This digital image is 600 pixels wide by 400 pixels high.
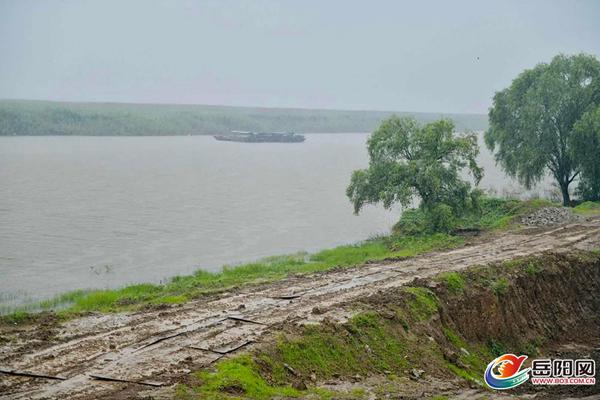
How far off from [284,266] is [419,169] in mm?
9927

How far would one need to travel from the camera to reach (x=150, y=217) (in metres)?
47.3

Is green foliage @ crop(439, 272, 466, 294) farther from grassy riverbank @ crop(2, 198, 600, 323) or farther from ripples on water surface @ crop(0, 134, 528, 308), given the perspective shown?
ripples on water surface @ crop(0, 134, 528, 308)

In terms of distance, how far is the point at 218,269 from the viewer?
3225cm

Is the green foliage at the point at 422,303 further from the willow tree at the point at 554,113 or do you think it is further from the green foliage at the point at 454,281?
the willow tree at the point at 554,113

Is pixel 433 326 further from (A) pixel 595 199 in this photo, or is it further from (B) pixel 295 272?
(A) pixel 595 199

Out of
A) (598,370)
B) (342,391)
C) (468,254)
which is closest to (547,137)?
(468,254)

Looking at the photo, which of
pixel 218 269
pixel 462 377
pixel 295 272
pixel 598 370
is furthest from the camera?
pixel 218 269

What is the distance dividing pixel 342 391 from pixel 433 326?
5.91 m

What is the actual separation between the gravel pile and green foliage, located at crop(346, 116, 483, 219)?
10.9 ft

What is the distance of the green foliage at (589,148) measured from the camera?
4212 cm

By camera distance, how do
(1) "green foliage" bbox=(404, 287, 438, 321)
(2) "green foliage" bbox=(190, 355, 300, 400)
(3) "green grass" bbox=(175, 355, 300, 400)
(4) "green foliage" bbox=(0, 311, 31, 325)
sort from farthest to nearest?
1. (1) "green foliage" bbox=(404, 287, 438, 321)
2. (4) "green foliage" bbox=(0, 311, 31, 325)
3. (2) "green foliage" bbox=(190, 355, 300, 400)
4. (3) "green grass" bbox=(175, 355, 300, 400)

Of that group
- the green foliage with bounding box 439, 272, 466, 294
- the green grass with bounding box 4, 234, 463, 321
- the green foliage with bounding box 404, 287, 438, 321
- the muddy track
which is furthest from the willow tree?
the green foliage with bounding box 404, 287, 438, 321

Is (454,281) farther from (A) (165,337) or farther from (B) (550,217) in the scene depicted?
(B) (550,217)

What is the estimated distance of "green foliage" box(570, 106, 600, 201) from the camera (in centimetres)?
4212
